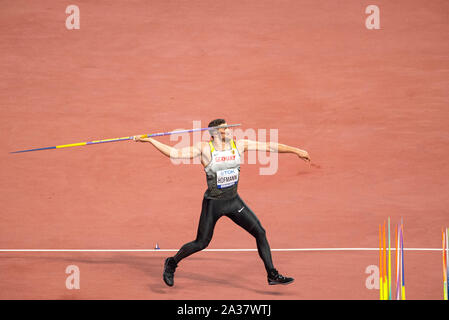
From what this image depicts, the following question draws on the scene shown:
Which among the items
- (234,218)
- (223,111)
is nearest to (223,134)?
(234,218)

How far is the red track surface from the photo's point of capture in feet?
35.2

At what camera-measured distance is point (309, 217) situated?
34.9 feet

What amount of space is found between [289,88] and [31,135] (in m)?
5.41

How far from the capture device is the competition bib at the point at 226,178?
680 cm

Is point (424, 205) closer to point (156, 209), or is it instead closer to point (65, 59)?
point (156, 209)

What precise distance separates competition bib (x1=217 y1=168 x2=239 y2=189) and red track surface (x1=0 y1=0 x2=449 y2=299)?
10.2 feet

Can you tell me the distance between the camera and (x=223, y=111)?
472 inches

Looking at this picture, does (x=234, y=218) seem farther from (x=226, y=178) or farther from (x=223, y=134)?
(x=223, y=134)

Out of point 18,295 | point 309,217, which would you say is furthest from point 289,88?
point 18,295

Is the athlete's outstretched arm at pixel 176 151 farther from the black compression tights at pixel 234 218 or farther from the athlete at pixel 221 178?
the black compression tights at pixel 234 218

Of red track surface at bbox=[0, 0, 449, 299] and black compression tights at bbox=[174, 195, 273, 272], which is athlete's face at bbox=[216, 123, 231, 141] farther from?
red track surface at bbox=[0, 0, 449, 299]

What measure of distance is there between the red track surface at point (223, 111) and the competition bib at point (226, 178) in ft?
10.2

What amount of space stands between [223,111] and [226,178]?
531 centimetres

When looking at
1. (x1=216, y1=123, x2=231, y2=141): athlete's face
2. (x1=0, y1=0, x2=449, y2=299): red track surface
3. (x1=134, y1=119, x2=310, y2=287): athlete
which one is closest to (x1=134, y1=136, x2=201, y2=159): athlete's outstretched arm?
(x1=134, y1=119, x2=310, y2=287): athlete
